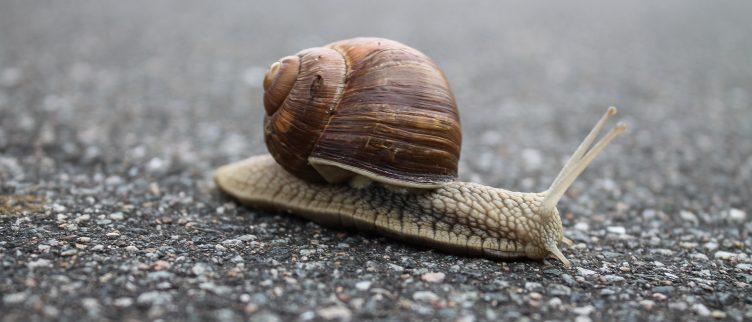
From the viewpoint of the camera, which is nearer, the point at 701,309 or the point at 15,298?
the point at 15,298

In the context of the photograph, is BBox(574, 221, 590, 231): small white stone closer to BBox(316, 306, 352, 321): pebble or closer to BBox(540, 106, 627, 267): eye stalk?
BBox(540, 106, 627, 267): eye stalk

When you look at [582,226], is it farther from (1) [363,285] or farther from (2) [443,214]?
(1) [363,285]

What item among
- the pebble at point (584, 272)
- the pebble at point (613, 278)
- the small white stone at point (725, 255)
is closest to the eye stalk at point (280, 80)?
the pebble at point (584, 272)

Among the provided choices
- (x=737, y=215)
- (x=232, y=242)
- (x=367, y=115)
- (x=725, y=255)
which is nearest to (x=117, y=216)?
(x=232, y=242)

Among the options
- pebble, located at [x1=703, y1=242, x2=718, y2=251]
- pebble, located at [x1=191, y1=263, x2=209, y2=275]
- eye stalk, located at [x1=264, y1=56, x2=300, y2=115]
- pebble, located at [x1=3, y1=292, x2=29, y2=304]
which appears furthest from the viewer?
pebble, located at [x1=703, y1=242, x2=718, y2=251]

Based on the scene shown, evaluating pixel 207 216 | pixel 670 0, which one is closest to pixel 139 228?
pixel 207 216

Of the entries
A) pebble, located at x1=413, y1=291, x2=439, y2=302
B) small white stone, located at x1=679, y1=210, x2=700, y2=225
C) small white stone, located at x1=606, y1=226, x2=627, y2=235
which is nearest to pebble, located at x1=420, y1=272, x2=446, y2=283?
pebble, located at x1=413, y1=291, x2=439, y2=302
